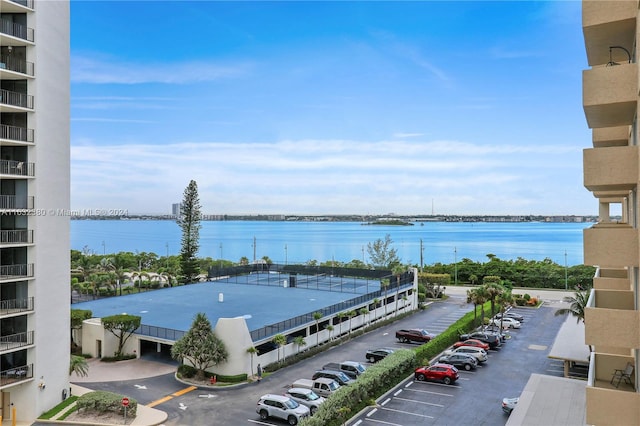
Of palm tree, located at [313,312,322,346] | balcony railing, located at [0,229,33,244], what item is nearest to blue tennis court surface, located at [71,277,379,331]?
palm tree, located at [313,312,322,346]

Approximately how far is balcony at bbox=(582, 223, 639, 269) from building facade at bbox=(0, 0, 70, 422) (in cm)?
2059

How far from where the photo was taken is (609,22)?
951 cm

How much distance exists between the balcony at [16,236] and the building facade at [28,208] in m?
0.03

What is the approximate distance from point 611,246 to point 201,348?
2073 cm

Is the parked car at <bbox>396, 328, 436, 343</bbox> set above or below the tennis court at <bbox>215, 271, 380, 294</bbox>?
below

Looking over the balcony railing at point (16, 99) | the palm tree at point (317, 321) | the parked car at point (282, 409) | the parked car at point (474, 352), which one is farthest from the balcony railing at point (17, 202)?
the parked car at point (474, 352)

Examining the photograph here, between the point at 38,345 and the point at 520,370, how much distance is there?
81.6 ft

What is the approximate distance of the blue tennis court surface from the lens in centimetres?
3288

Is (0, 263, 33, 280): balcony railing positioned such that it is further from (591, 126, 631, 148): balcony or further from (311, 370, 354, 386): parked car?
(591, 126, 631, 148): balcony

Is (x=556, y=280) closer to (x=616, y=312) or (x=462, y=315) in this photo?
(x=462, y=315)

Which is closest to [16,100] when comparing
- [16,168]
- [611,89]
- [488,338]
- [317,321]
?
[16,168]

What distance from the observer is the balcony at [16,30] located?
1986cm

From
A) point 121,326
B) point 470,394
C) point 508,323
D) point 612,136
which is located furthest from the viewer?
point 508,323

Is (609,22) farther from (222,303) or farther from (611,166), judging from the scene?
(222,303)
